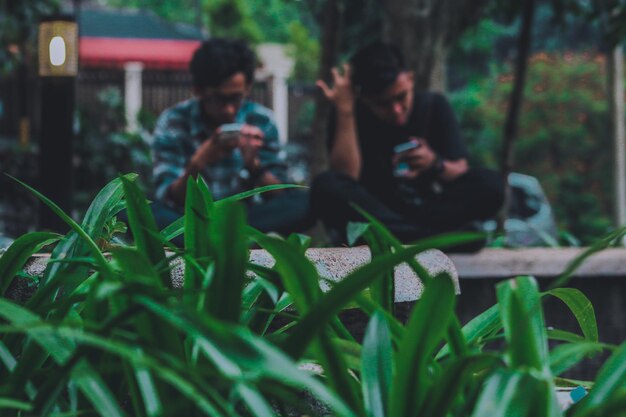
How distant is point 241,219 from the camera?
1.20 metres

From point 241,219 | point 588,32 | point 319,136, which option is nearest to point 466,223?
point 319,136

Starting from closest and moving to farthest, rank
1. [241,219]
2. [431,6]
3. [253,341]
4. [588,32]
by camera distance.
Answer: [253,341] < [241,219] < [431,6] < [588,32]

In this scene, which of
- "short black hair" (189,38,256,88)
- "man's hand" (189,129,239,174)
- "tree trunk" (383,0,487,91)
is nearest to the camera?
"man's hand" (189,129,239,174)

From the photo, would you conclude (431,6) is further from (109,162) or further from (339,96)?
(109,162)

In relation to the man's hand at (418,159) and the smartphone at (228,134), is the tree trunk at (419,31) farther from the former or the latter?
the smartphone at (228,134)

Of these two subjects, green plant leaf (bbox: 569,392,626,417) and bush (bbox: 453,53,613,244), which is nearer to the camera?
green plant leaf (bbox: 569,392,626,417)

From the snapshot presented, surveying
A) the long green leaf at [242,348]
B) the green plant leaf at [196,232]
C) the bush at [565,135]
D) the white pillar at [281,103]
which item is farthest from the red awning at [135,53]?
the long green leaf at [242,348]

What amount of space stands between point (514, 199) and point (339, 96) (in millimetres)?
7266

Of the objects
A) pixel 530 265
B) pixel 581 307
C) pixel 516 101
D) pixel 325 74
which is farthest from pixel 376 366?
pixel 325 74

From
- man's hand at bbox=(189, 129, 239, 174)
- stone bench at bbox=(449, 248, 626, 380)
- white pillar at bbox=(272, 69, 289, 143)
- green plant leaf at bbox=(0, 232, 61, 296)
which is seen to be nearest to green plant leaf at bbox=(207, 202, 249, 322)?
green plant leaf at bbox=(0, 232, 61, 296)

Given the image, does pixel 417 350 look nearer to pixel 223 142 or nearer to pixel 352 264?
pixel 352 264

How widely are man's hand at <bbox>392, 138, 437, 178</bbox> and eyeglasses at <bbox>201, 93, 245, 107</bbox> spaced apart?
680 millimetres

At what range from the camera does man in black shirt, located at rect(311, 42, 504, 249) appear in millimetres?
4293

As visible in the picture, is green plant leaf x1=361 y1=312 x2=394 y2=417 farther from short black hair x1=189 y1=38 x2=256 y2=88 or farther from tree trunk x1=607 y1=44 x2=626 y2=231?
tree trunk x1=607 y1=44 x2=626 y2=231
